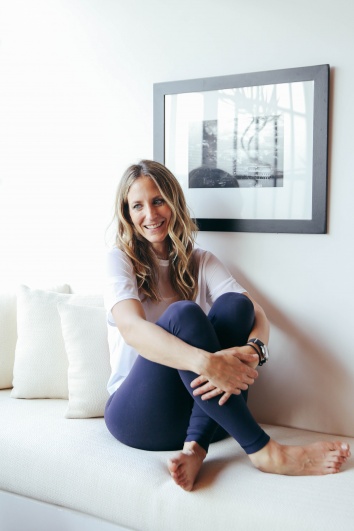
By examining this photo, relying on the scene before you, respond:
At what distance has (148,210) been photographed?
2.29 m

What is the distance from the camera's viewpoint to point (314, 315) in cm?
233

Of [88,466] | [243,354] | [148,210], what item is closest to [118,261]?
[148,210]

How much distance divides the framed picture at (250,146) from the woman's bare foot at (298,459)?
28.8 inches

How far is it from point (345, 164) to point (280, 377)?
78cm

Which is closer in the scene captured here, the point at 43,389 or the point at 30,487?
the point at 30,487

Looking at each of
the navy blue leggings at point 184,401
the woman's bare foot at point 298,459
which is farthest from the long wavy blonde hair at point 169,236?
the woman's bare foot at point 298,459

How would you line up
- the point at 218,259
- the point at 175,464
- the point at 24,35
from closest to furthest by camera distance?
the point at 175,464, the point at 218,259, the point at 24,35

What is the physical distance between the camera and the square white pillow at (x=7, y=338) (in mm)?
2680

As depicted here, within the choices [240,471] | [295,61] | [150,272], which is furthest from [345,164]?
[240,471]

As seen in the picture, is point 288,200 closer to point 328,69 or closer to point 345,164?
point 345,164

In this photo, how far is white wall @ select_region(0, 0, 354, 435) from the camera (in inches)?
88.9

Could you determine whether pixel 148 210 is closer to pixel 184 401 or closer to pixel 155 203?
pixel 155 203

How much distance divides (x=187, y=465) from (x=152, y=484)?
11 centimetres

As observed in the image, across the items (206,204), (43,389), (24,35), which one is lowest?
(43,389)
